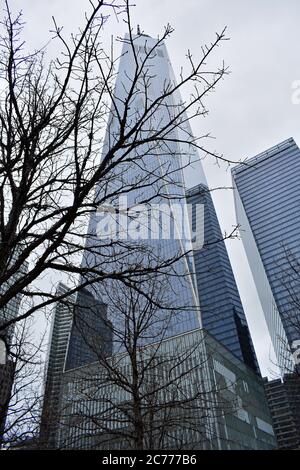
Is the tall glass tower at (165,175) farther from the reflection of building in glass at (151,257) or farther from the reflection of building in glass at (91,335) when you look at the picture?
the reflection of building in glass at (91,335)

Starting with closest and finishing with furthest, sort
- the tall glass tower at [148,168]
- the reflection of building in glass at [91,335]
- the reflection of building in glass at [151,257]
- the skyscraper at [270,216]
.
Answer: the tall glass tower at [148,168], the reflection of building in glass at [151,257], the reflection of building in glass at [91,335], the skyscraper at [270,216]

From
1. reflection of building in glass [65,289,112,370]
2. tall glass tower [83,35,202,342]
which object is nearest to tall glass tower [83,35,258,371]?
tall glass tower [83,35,202,342]

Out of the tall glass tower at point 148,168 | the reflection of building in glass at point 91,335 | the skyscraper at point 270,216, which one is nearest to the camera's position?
the tall glass tower at point 148,168

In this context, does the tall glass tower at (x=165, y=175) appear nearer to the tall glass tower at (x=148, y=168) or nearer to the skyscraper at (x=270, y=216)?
the tall glass tower at (x=148, y=168)

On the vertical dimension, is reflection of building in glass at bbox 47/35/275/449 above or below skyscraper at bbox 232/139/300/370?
below

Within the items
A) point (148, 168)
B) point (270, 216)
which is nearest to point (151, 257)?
point (148, 168)

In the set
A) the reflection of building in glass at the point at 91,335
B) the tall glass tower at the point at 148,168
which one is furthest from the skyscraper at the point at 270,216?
the tall glass tower at the point at 148,168

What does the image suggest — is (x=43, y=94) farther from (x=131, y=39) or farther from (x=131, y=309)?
(x=131, y=309)

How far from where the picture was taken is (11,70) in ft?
13.0

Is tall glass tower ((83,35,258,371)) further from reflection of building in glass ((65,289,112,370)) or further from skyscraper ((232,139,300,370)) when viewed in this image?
skyscraper ((232,139,300,370))

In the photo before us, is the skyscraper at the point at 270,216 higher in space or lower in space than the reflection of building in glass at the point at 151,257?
higher

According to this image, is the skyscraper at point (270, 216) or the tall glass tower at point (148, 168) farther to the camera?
the skyscraper at point (270, 216)

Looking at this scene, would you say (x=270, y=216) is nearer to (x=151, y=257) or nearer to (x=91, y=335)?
(x=91, y=335)
